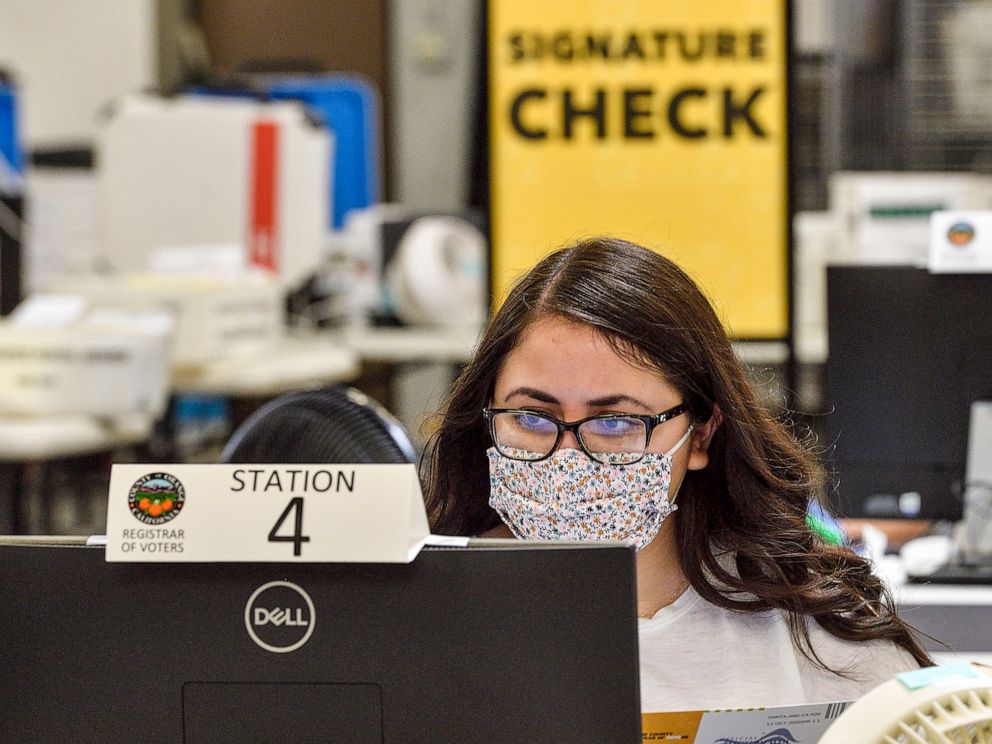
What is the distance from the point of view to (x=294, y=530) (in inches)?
34.6

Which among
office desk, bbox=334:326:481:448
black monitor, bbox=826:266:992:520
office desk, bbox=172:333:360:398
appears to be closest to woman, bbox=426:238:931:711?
black monitor, bbox=826:266:992:520

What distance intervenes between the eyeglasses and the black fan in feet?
1.01

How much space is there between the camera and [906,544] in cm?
246

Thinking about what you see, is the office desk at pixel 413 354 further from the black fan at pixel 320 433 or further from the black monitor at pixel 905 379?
the black fan at pixel 320 433

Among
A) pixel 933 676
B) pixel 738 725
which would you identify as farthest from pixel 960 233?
pixel 933 676

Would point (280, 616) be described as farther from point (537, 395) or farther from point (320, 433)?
point (320, 433)

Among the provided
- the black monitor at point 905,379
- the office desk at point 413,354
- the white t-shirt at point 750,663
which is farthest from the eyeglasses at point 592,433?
the office desk at point 413,354

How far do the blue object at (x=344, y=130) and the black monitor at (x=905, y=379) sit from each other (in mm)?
3475

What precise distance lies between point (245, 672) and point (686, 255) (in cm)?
237

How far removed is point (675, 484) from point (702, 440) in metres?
0.06

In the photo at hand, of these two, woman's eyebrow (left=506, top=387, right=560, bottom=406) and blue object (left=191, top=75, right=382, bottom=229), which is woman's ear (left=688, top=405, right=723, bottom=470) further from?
blue object (left=191, top=75, right=382, bottom=229)

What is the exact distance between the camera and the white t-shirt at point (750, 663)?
1316 mm

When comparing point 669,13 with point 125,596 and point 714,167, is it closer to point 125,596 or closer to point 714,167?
point 714,167

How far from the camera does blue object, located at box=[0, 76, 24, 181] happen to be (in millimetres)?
4379
